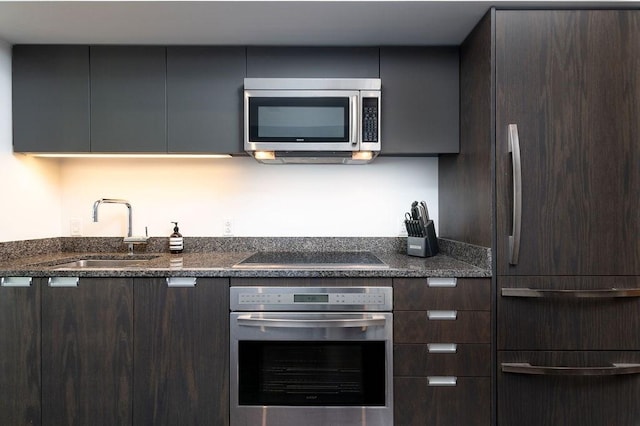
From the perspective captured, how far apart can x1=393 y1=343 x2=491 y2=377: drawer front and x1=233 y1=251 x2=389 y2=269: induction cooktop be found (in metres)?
0.40

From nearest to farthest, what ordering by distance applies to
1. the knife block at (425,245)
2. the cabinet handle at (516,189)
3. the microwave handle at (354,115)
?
the cabinet handle at (516,189)
the microwave handle at (354,115)
the knife block at (425,245)

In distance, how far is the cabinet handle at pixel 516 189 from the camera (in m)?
1.52

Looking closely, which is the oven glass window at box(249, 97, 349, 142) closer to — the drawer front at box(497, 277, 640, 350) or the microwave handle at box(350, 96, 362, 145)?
the microwave handle at box(350, 96, 362, 145)

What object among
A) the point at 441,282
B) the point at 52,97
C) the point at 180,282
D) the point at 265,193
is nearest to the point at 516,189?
the point at 441,282

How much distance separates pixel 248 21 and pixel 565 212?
1.68 meters

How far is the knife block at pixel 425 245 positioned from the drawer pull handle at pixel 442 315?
1.47 ft

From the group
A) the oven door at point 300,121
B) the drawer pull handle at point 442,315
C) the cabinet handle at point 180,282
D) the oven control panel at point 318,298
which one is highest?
the oven door at point 300,121

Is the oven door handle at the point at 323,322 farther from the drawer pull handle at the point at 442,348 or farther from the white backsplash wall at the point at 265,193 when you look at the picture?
the white backsplash wall at the point at 265,193

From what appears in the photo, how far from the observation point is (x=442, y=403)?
1586mm

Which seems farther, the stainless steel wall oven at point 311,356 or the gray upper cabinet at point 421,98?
the gray upper cabinet at point 421,98

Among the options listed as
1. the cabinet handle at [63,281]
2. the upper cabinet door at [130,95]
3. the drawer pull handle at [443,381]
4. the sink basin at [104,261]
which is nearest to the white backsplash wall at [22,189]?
the sink basin at [104,261]

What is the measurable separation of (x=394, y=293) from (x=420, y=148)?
824mm

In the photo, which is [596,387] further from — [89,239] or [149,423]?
[89,239]

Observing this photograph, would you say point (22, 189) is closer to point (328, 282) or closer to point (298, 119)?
point (298, 119)
